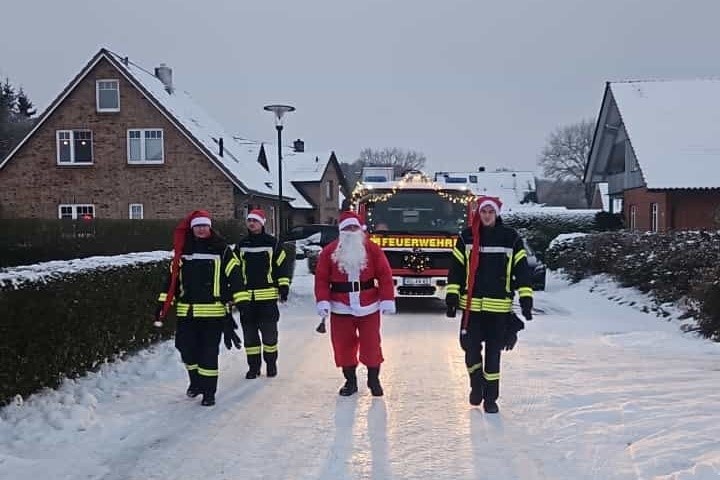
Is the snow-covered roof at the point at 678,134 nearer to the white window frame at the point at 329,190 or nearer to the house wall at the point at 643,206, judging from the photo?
the house wall at the point at 643,206

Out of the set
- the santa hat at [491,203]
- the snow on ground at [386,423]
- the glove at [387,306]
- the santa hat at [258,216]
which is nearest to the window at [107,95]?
the snow on ground at [386,423]

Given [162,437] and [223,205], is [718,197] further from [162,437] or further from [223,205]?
[162,437]

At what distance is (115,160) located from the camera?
31359 millimetres

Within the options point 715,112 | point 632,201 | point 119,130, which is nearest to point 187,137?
point 119,130

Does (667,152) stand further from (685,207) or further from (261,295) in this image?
(261,295)

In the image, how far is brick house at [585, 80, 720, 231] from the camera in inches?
1045

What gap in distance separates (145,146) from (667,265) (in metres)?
23.2

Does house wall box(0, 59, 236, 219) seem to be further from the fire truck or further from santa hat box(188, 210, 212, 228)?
santa hat box(188, 210, 212, 228)

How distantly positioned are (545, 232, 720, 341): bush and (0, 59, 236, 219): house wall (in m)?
16.2

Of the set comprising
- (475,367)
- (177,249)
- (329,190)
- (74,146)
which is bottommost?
(475,367)

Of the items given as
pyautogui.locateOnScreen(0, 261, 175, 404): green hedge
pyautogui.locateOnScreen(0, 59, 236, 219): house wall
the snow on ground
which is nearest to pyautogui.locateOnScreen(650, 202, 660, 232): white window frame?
pyautogui.locateOnScreen(0, 59, 236, 219): house wall

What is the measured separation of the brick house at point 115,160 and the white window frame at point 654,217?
15.9 m

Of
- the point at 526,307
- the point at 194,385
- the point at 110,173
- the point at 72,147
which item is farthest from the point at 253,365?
the point at 72,147

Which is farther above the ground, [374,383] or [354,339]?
[354,339]
